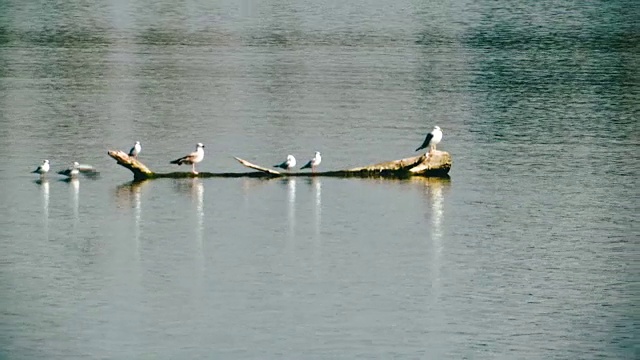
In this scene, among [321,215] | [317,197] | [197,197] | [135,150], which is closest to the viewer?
[321,215]

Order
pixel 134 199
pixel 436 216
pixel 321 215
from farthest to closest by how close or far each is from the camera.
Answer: pixel 134 199 → pixel 436 216 → pixel 321 215

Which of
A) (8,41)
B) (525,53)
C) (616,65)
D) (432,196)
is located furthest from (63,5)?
(432,196)

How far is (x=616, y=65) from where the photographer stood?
91.6m

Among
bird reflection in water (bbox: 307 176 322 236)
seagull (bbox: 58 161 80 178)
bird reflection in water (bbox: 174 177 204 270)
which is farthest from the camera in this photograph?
seagull (bbox: 58 161 80 178)

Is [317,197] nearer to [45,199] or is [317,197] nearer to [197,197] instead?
[197,197]

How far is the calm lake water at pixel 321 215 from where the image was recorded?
3516 cm

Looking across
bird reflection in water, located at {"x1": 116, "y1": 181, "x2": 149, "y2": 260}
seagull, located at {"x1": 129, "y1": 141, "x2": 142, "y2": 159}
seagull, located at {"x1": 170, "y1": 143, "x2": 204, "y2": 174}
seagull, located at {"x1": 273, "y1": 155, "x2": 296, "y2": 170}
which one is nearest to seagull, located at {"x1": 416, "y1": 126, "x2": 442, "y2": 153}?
seagull, located at {"x1": 273, "y1": 155, "x2": 296, "y2": 170}

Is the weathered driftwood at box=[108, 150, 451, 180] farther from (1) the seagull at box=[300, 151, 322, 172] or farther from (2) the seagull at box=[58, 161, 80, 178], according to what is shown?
(2) the seagull at box=[58, 161, 80, 178]

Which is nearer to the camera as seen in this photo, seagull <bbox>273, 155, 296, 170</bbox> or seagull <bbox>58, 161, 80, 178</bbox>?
seagull <bbox>273, 155, 296, 170</bbox>

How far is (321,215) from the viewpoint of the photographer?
47.0m

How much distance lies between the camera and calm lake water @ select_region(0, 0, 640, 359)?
35156 mm

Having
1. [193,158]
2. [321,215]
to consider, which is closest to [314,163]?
[193,158]

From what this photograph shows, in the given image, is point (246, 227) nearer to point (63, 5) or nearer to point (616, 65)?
point (616, 65)

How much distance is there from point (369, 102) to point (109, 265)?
Answer: 1270 inches
